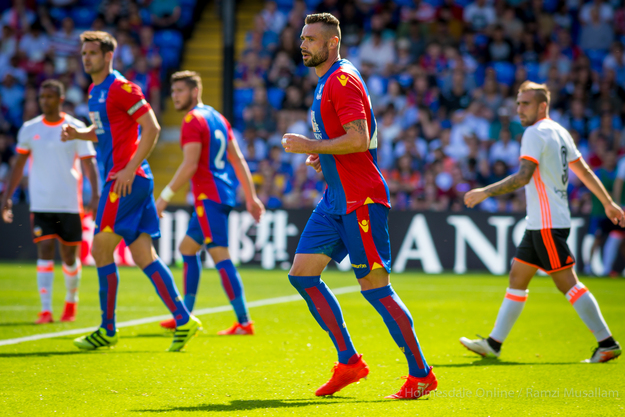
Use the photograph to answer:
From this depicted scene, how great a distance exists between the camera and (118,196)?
19.2 feet

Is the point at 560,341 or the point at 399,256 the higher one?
the point at 560,341

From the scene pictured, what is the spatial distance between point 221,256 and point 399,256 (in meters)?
7.45

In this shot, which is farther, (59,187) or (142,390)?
(59,187)

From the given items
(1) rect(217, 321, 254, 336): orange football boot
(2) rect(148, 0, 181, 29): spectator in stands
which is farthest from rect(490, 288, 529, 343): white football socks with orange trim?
(2) rect(148, 0, 181, 29): spectator in stands

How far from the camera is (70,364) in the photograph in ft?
17.8

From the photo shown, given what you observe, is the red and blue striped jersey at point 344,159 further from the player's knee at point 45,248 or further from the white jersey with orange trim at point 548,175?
the player's knee at point 45,248

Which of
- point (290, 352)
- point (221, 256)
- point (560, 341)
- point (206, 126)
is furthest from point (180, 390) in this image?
point (560, 341)

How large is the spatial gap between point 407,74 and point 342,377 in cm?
1404

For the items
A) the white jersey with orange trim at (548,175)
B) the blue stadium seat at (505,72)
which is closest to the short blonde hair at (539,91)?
the white jersey with orange trim at (548,175)

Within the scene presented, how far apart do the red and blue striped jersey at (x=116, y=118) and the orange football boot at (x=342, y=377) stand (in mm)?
2442

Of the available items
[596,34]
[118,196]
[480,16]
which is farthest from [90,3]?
[118,196]

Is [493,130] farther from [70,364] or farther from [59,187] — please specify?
[70,364]

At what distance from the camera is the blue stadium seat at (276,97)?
59.6 ft

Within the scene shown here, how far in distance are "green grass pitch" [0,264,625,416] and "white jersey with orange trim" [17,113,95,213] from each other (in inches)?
48.7
